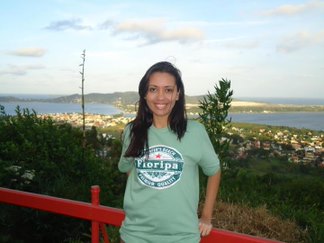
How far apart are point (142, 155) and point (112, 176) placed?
244 inches

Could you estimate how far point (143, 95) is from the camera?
80.7 inches

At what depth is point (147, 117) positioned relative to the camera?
2037 mm

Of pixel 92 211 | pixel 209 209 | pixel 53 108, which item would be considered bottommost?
pixel 53 108

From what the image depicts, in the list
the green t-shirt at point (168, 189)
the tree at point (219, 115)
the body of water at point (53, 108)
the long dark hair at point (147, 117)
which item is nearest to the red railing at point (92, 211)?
the green t-shirt at point (168, 189)

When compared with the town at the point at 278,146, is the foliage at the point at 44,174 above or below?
above

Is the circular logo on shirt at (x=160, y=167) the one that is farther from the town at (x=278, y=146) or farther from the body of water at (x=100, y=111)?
the town at (x=278, y=146)

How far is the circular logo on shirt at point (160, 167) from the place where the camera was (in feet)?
5.98

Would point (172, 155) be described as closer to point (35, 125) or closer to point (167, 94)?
point (167, 94)

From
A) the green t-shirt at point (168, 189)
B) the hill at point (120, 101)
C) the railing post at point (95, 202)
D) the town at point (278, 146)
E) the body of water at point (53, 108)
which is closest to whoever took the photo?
the green t-shirt at point (168, 189)

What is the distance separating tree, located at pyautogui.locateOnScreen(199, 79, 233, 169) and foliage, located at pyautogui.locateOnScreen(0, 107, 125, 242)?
198 centimetres

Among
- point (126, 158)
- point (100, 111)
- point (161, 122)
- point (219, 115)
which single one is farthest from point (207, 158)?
point (100, 111)

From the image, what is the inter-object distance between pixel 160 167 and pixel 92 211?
0.67 metres

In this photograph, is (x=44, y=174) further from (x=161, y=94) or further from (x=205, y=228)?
(x=205, y=228)

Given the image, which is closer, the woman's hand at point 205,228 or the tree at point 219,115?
the woman's hand at point 205,228
